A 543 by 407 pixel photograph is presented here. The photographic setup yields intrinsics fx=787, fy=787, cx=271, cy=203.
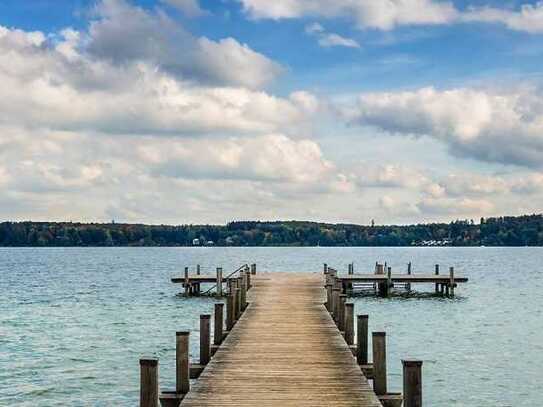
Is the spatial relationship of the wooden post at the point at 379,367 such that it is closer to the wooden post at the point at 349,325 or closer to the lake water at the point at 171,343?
the wooden post at the point at 349,325

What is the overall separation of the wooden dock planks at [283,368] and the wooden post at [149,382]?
2.17 feet

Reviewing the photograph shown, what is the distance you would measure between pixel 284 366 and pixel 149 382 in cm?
448

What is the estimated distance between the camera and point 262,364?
16.6m

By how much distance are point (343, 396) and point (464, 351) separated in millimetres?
18934

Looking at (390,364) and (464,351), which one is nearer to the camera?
(390,364)

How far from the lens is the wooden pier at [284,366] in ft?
43.0

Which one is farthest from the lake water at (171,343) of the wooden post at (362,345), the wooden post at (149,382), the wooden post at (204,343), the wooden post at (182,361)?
the wooden post at (149,382)

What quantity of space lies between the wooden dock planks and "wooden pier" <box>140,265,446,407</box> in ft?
0.06

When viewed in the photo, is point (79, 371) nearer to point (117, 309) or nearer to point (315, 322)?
point (315, 322)

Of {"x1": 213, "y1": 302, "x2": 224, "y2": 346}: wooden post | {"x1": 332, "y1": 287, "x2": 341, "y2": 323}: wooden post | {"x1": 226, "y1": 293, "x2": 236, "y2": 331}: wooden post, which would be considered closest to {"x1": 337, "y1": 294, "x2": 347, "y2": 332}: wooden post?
{"x1": 332, "y1": 287, "x2": 341, "y2": 323}: wooden post

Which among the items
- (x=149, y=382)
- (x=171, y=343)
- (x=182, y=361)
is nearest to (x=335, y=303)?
(x=182, y=361)

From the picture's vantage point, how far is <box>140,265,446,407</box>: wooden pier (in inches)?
516

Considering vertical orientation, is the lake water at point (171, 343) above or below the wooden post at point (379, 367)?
below

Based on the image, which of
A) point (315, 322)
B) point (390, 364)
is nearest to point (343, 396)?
point (315, 322)
